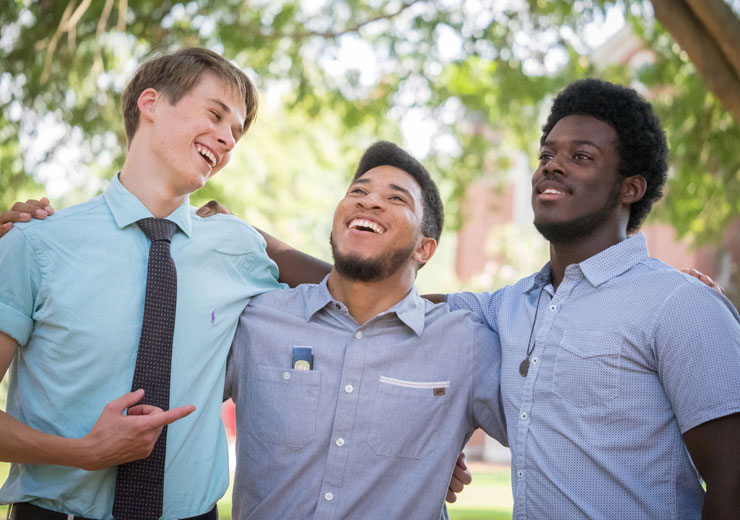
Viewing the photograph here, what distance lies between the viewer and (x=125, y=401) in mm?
2797

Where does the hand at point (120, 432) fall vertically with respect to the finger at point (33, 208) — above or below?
below

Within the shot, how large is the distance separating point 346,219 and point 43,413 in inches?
64.1

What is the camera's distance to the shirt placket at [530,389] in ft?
10.6

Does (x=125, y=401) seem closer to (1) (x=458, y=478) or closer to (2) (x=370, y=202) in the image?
(2) (x=370, y=202)

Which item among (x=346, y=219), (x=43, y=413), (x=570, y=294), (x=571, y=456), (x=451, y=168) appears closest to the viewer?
(x=43, y=413)

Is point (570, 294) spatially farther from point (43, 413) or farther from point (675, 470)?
point (43, 413)

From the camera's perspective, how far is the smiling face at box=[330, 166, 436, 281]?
376 cm

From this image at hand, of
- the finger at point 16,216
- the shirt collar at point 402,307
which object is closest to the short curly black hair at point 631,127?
the shirt collar at point 402,307

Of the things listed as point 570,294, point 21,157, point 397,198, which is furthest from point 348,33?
point 570,294

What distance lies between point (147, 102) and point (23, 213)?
767 millimetres

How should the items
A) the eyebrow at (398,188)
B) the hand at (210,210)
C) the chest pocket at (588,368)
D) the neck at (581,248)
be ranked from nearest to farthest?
the chest pocket at (588,368), the neck at (581,248), the hand at (210,210), the eyebrow at (398,188)

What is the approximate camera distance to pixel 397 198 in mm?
3977

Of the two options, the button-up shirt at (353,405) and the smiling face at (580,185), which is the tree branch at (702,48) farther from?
the button-up shirt at (353,405)

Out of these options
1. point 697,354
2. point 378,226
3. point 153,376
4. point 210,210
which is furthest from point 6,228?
point 697,354
